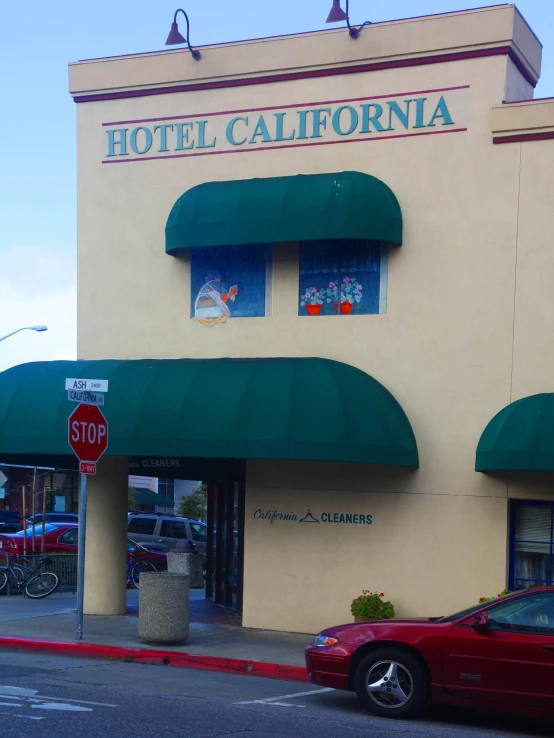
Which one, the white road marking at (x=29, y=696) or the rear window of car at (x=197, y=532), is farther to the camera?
the rear window of car at (x=197, y=532)

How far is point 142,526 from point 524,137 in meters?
20.5

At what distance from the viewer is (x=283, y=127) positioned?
1686cm

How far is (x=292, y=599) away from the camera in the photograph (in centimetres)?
1617

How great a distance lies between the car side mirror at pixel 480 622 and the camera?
971 cm

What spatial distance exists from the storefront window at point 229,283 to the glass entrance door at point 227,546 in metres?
3.07

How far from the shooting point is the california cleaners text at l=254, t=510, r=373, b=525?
15.9 metres

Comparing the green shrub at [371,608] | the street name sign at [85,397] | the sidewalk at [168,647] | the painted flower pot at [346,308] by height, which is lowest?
the sidewalk at [168,647]

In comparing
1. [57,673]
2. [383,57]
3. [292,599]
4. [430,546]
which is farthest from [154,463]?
[383,57]

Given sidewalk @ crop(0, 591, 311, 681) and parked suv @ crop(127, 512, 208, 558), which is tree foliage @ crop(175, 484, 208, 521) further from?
sidewalk @ crop(0, 591, 311, 681)

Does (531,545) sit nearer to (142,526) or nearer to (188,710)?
(188,710)

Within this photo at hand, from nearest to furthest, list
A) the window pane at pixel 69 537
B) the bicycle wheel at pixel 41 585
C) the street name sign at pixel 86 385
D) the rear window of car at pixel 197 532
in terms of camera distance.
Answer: the street name sign at pixel 86 385, the bicycle wheel at pixel 41 585, the window pane at pixel 69 537, the rear window of car at pixel 197 532

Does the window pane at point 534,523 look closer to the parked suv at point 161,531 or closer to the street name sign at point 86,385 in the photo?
the street name sign at point 86,385

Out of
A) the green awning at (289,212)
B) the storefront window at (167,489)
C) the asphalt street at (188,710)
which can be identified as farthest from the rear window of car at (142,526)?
the storefront window at (167,489)

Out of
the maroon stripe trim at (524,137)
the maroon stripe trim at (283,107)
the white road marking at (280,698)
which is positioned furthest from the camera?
the maroon stripe trim at (283,107)
